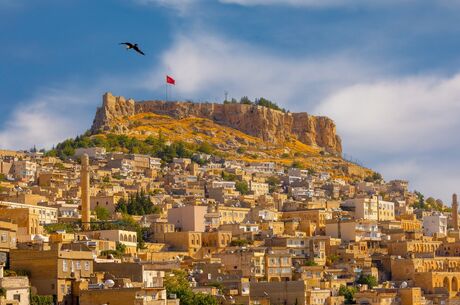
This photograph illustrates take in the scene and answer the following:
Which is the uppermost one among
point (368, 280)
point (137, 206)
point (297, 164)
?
point (297, 164)

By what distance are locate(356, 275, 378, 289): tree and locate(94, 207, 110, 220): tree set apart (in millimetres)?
16034

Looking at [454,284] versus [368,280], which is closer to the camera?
[368,280]

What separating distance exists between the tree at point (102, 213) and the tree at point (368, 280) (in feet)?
52.6

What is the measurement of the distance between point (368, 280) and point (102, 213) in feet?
58.4

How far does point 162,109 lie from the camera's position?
13288 centimetres

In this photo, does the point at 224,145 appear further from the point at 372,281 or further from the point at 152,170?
the point at 372,281

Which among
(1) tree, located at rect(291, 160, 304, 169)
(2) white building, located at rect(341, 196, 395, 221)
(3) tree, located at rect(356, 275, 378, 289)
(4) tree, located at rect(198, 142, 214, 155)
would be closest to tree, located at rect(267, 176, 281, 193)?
(4) tree, located at rect(198, 142, 214, 155)

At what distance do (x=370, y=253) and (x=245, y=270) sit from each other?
13.4 m

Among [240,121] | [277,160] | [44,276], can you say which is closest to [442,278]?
[44,276]

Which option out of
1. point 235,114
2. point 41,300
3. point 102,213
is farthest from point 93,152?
point 41,300

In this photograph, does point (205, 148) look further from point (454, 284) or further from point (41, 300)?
point (41, 300)

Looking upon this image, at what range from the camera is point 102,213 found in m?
75.2

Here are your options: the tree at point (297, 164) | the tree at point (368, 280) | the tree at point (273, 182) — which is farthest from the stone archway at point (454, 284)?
the tree at point (297, 164)

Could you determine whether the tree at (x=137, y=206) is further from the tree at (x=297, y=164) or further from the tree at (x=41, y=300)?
the tree at (x=297, y=164)
